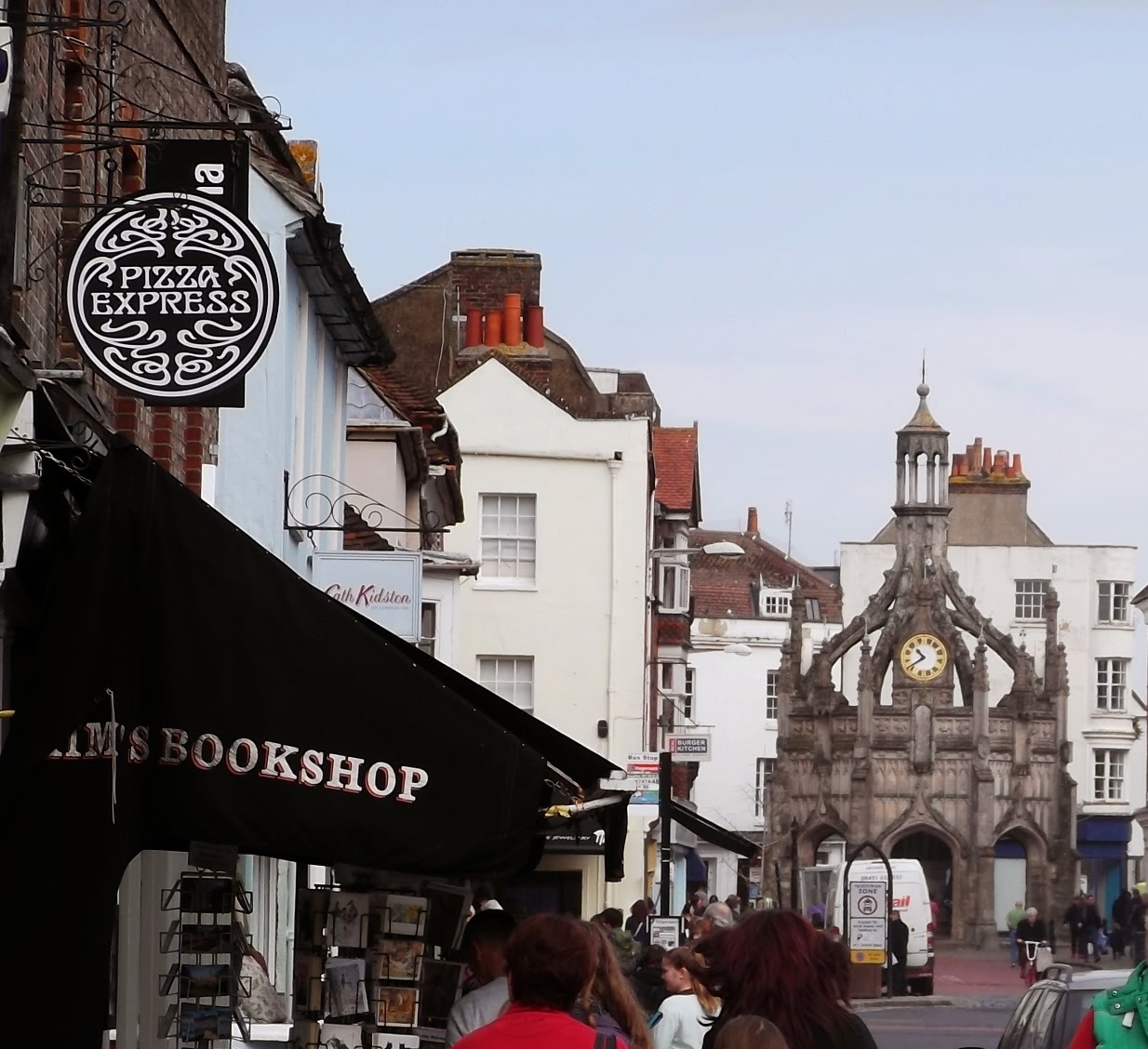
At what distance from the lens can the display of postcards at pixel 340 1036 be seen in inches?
348

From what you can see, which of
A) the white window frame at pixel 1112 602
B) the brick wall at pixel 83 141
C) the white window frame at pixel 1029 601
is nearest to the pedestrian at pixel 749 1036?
the brick wall at pixel 83 141

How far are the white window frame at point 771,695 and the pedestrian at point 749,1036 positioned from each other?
84.1 m

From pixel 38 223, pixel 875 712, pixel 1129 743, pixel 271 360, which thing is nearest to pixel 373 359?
pixel 271 360

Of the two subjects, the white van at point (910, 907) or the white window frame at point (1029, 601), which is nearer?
the white van at point (910, 907)

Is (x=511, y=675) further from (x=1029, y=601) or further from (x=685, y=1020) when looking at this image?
(x=1029, y=601)

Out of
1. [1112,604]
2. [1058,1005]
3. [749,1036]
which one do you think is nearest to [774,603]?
[1112,604]

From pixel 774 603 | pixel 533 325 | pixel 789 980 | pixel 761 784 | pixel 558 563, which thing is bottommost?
pixel 789 980

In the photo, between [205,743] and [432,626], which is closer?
[205,743]

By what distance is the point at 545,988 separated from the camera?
586cm

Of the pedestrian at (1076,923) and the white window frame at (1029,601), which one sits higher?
the white window frame at (1029,601)

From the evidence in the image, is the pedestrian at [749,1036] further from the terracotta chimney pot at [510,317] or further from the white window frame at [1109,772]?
the white window frame at [1109,772]

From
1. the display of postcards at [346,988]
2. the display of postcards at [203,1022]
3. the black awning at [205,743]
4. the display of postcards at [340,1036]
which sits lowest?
the display of postcards at [340,1036]

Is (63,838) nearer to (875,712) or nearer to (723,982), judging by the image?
(723,982)

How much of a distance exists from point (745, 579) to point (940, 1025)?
68.0 meters
